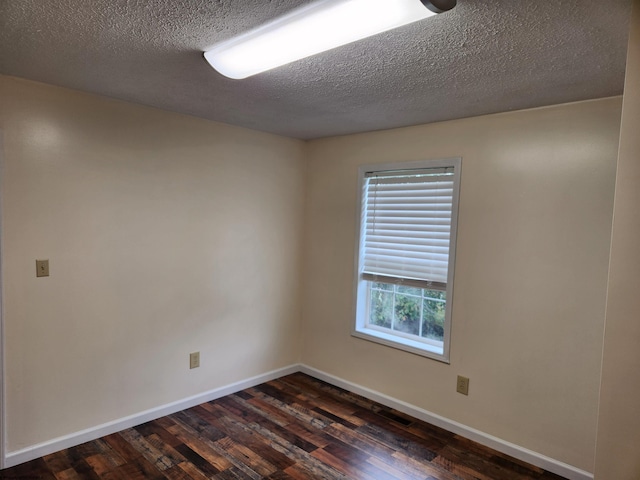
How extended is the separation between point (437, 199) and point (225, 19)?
200 centimetres

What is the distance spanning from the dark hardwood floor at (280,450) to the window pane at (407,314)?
67cm

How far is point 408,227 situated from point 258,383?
A: 6.39ft

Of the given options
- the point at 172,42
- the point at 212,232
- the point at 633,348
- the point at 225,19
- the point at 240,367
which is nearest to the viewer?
the point at 633,348

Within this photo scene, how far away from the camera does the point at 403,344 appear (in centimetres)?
319

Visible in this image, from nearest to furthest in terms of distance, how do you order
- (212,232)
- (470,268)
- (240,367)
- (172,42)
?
(172,42), (470,268), (212,232), (240,367)

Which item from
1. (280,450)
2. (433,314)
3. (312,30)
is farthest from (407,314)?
(312,30)

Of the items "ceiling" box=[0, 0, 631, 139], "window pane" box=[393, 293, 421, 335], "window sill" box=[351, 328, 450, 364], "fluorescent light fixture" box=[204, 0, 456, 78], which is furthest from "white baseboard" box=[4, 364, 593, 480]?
"fluorescent light fixture" box=[204, 0, 456, 78]

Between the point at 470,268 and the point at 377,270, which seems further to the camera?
the point at 377,270

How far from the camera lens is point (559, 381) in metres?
2.46

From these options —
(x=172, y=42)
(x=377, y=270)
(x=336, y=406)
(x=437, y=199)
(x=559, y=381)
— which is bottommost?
(x=336, y=406)

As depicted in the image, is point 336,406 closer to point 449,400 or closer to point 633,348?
point 449,400

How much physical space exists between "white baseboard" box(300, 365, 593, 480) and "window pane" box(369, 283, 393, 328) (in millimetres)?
580

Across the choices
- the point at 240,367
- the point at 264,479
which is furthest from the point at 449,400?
the point at 240,367

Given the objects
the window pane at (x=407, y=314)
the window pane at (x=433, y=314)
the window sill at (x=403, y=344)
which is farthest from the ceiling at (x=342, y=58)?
the window sill at (x=403, y=344)
